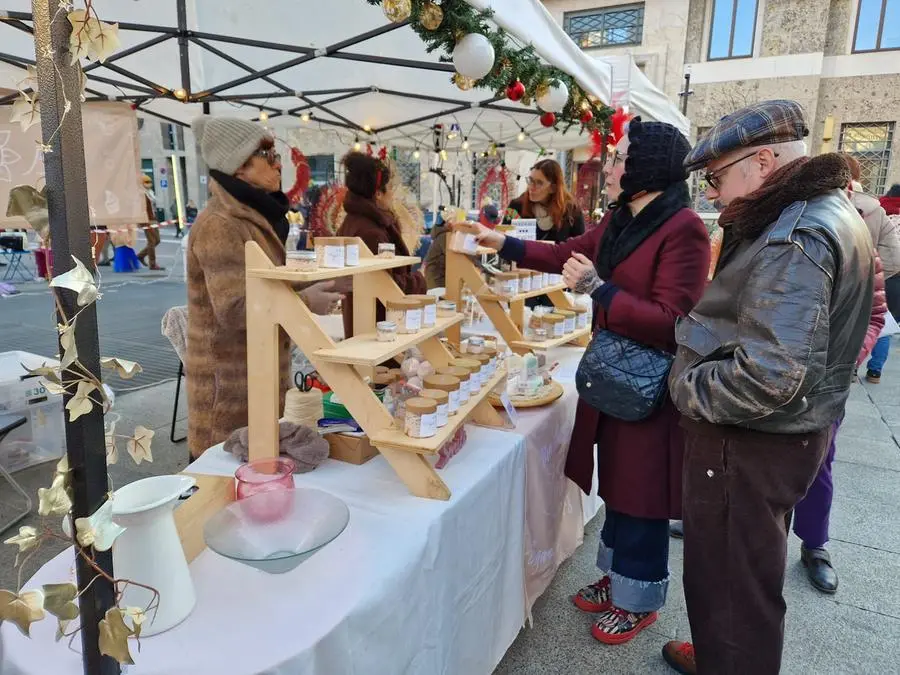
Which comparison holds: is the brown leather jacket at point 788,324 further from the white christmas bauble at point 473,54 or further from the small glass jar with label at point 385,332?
the white christmas bauble at point 473,54

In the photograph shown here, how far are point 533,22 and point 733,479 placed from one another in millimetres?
2175

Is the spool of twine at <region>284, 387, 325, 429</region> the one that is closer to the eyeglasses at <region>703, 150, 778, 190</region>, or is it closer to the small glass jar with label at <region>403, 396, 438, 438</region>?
the small glass jar with label at <region>403, 396, 438, 438</region>

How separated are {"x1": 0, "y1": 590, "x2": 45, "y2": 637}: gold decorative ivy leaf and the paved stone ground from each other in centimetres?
167

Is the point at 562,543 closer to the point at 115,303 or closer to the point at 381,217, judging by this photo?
the point at 381,217

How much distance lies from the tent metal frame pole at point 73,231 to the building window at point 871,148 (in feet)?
47.1

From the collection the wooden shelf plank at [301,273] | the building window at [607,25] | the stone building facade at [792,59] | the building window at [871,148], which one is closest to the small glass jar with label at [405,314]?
the wooden shelf plank at [301,273]

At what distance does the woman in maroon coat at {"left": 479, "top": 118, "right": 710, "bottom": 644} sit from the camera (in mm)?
1745

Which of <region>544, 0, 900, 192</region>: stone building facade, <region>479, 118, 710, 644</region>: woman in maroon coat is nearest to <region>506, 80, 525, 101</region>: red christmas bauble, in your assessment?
<region>479, 118, 710, 644</region>: woman in maroon coat

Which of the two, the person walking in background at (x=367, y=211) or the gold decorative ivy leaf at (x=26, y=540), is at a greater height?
the person walking in background at (x=367, y=211)

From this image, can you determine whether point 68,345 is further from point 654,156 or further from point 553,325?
point 553,325

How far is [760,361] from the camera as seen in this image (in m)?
1.25

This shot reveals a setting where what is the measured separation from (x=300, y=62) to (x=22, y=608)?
4152mm

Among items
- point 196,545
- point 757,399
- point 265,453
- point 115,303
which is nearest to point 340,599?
point 196,545

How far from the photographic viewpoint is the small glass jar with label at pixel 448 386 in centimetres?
158
